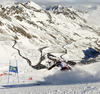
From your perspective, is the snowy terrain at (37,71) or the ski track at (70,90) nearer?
the ski track at (70,90)

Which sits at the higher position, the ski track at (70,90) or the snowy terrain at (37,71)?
the snowy terrain at (37,71)

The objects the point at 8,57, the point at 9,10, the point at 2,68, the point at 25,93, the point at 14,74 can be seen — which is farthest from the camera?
the point at 9,10

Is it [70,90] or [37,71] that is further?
[37,71]

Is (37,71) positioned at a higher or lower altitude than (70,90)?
higher

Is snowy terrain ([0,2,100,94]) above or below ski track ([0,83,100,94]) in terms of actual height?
above

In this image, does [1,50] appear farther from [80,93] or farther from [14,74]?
[80,93]

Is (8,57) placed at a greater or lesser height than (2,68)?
greater

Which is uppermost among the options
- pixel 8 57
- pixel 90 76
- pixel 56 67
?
pixel 8 57

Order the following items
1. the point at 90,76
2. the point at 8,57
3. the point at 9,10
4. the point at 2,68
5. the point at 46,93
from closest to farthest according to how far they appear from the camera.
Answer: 1. the point at 46,93
2. the point at 90,76
3. the point at 2,68
4. the point at 8,57
5. the point at 9,10

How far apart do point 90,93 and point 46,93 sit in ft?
13.3

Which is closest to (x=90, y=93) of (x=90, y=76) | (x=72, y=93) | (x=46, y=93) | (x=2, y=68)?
(x=72, y=93)

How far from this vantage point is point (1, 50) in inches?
1951

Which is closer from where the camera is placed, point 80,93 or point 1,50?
point 80,93

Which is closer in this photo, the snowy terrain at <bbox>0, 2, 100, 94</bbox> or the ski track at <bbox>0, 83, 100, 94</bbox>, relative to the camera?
the ski track at <bbox>0, 83, 100, 94</bbox>
